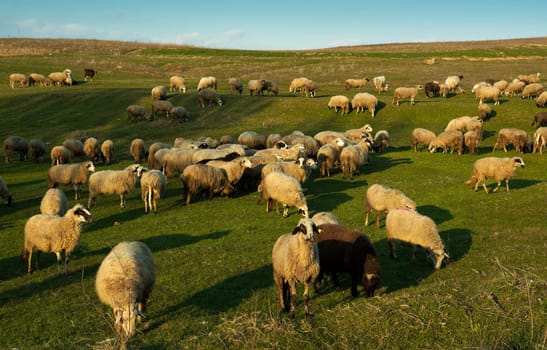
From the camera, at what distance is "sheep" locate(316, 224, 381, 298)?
958cm

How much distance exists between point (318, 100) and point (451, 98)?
13485 mm

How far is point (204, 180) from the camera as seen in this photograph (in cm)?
1834

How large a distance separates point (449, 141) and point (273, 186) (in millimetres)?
14791

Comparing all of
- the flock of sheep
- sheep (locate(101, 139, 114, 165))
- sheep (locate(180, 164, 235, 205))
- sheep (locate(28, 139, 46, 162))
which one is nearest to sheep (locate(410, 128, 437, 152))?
the flock of sheep

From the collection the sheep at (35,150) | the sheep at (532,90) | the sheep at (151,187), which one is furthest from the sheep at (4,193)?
the sheep at (532,90)

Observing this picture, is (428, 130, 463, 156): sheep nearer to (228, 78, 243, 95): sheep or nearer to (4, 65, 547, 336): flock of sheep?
(4, 65, 547, 336): flock of sheep

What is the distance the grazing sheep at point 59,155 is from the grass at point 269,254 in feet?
3.26

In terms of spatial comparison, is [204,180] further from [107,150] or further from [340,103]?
[340,103]

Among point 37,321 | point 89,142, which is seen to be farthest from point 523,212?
point 89,142

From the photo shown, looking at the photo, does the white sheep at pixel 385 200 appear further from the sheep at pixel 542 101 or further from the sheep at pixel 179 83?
the sheep at pixel 179 83

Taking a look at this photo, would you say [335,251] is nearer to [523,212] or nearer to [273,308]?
[273,308]

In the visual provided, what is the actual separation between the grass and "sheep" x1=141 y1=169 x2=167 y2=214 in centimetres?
52

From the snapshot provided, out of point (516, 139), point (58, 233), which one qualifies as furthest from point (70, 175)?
point (516, 139)

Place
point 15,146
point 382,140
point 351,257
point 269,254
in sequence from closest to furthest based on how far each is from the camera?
1. point 351,257
2. point 269,254
3. point 15,146
4. point 382,140
